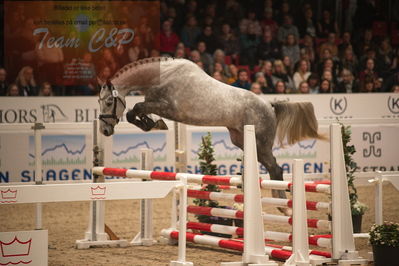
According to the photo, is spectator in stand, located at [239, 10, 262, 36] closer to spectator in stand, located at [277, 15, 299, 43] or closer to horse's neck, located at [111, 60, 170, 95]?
spectator in stand, located at [277, 15, 299, 43]

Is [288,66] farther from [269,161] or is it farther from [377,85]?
[269,161]

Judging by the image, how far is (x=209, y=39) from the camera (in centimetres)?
1396

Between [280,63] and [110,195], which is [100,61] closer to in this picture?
[110,195]

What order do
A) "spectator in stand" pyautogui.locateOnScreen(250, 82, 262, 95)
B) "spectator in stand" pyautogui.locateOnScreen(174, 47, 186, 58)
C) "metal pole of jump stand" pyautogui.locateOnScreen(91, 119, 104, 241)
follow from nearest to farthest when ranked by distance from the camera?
"metal pole of jump stand" pyautogui.locateOnScreen(91, 119, 104, 241) < "spectator in stand" pyautogui.locateOnScreen(250, 82, 262, 95) < "spectator in stand" pyautogui.locateOnScreen(174, 47, 186, 58)

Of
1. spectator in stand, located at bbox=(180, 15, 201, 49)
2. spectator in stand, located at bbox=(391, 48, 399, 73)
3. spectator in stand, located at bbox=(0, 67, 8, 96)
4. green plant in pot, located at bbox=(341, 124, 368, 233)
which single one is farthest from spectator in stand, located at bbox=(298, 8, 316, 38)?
green plant in pot, located at bbox=(341, 124, 368, 233)

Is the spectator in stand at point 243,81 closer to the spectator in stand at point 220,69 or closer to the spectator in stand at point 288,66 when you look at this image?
the spectator in stand at point 220,69

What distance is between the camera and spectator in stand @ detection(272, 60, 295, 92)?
1340 cm

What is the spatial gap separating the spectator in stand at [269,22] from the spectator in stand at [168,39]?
1.99 m

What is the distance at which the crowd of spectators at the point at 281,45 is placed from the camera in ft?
43.6

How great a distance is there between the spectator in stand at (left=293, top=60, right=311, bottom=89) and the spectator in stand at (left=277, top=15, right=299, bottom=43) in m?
0.93

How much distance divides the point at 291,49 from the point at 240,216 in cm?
783

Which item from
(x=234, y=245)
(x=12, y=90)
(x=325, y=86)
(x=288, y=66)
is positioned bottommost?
(x=234, y=245)

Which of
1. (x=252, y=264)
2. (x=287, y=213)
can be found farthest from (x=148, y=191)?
(x=287, y=213)

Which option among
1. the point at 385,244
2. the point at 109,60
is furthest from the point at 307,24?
the point at 385,244
